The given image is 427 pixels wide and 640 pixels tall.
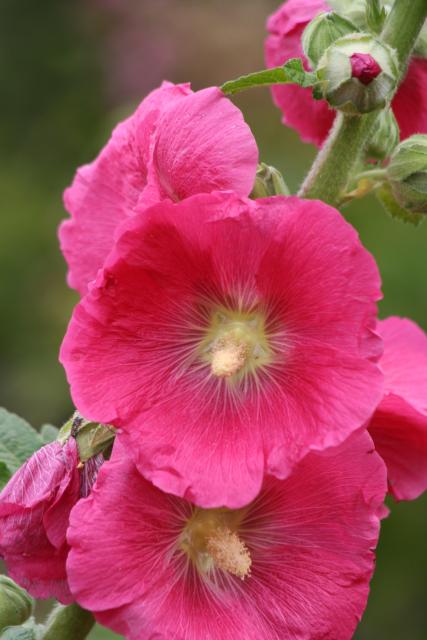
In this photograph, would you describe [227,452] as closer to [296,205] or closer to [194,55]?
[296,205]

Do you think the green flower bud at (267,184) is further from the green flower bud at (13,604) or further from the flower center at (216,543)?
the green flower bud at (13,604)

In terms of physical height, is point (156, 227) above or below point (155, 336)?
above

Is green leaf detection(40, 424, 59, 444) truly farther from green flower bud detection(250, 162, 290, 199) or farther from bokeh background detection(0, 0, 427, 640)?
bokeh background detection(0, 0, 427, 640)

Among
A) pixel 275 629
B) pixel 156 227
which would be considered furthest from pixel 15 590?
pixel 156 227

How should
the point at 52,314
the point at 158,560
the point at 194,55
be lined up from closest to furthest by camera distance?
the point at 158,560
the point at 52,314
the point at 194,55

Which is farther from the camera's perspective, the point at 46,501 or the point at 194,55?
the point at 194,55

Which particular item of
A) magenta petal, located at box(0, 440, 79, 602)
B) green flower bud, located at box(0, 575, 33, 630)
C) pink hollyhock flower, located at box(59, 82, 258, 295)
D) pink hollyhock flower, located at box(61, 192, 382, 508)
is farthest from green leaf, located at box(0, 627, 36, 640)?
pink hollyhock flower, located at box(59, 82, 258, 295)

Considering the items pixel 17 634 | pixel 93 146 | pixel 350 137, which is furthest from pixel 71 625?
pixel 93 146

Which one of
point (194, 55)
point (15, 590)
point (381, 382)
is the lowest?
point (194, 55)

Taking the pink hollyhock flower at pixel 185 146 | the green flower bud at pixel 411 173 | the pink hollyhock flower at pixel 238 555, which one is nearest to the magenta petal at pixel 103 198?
the pink hollyhock flower at pixel 185 146
